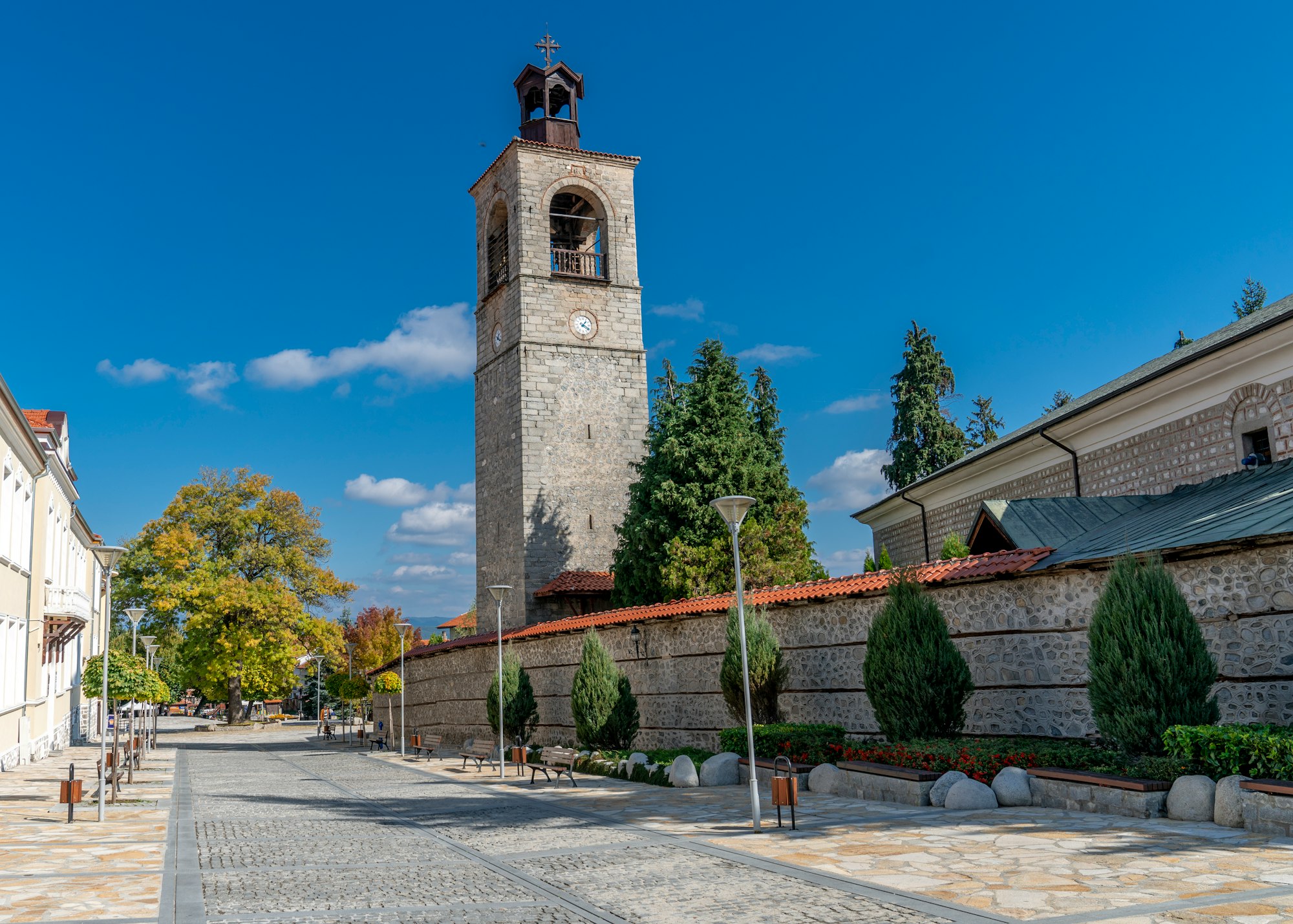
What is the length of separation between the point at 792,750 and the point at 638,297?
22831 mm

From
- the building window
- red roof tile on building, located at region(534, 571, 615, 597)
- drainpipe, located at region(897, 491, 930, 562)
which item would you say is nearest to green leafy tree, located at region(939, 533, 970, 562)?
drainpipe, located at region(897, 491, 930, 562)

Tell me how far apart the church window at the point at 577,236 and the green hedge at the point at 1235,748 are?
89.0 ft

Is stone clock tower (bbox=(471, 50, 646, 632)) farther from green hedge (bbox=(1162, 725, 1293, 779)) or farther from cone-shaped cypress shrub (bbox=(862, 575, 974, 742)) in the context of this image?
green hedge (bbox=(1162, 725, 1293, 779))

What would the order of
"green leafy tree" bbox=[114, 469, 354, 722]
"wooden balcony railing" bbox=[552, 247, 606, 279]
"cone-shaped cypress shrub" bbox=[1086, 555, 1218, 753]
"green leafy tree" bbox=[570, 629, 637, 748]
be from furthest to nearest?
"green leafy tree" bbox=[114, 469, 354, 722] < "wooden balcony railing" bbox=[552, 247, 606, 279] < "green leafy tree" bbox=[570, 629, 637, 748] < "cone-shaped cypress shrub" bbox=[1086, 555, 1218, 753]

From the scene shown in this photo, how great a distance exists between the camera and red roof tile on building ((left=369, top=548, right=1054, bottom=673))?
1356 centimetres

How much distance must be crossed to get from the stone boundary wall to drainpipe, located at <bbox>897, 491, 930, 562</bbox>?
966 centimetres

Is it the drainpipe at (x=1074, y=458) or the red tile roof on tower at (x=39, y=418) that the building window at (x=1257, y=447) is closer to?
the drainpipe at (x=1074, y=458)

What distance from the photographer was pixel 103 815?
45.1 feet

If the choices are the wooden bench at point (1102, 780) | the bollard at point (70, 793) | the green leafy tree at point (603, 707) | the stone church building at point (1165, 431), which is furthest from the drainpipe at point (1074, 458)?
the bollard at point (70, 793)

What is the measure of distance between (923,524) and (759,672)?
12.3 m

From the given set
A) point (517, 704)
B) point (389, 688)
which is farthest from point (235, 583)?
point (517, 704)

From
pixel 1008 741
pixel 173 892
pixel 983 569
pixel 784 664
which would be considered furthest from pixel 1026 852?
pixel 784 664

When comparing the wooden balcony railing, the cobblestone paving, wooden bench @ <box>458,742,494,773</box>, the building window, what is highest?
the wooden balcony railing

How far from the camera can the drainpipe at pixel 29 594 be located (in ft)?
74.7
